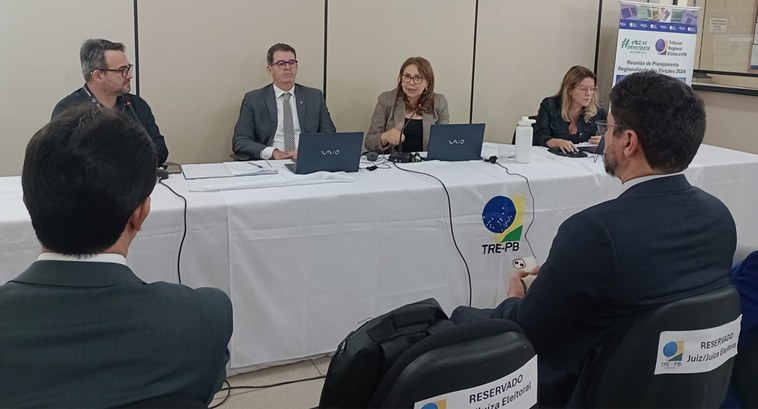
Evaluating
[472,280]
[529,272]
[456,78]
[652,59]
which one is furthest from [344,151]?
[652,59]

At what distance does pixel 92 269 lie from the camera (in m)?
0.92

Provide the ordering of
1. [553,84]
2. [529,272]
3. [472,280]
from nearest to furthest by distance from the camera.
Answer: [529,272], [472,280], [553,84]

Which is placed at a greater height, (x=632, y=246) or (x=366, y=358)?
(x=632, y=246)

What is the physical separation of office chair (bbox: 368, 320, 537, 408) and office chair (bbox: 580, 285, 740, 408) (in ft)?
0.95

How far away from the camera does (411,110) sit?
3861 mm

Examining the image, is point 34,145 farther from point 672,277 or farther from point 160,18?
point 160,18

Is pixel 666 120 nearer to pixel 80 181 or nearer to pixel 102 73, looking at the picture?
pixel 80 181

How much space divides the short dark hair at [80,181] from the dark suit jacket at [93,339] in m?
0.05

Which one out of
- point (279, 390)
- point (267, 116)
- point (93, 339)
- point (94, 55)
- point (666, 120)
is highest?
point (94, 55)

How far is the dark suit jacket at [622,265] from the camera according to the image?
1.32m

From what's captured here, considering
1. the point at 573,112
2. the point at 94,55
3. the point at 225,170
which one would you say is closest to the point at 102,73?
the point at 94,55

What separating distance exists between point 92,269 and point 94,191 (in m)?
0.11

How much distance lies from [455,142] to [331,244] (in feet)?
3.16

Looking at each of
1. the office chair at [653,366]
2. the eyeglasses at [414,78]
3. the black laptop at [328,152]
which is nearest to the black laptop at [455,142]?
the black laptop at [328,152]
